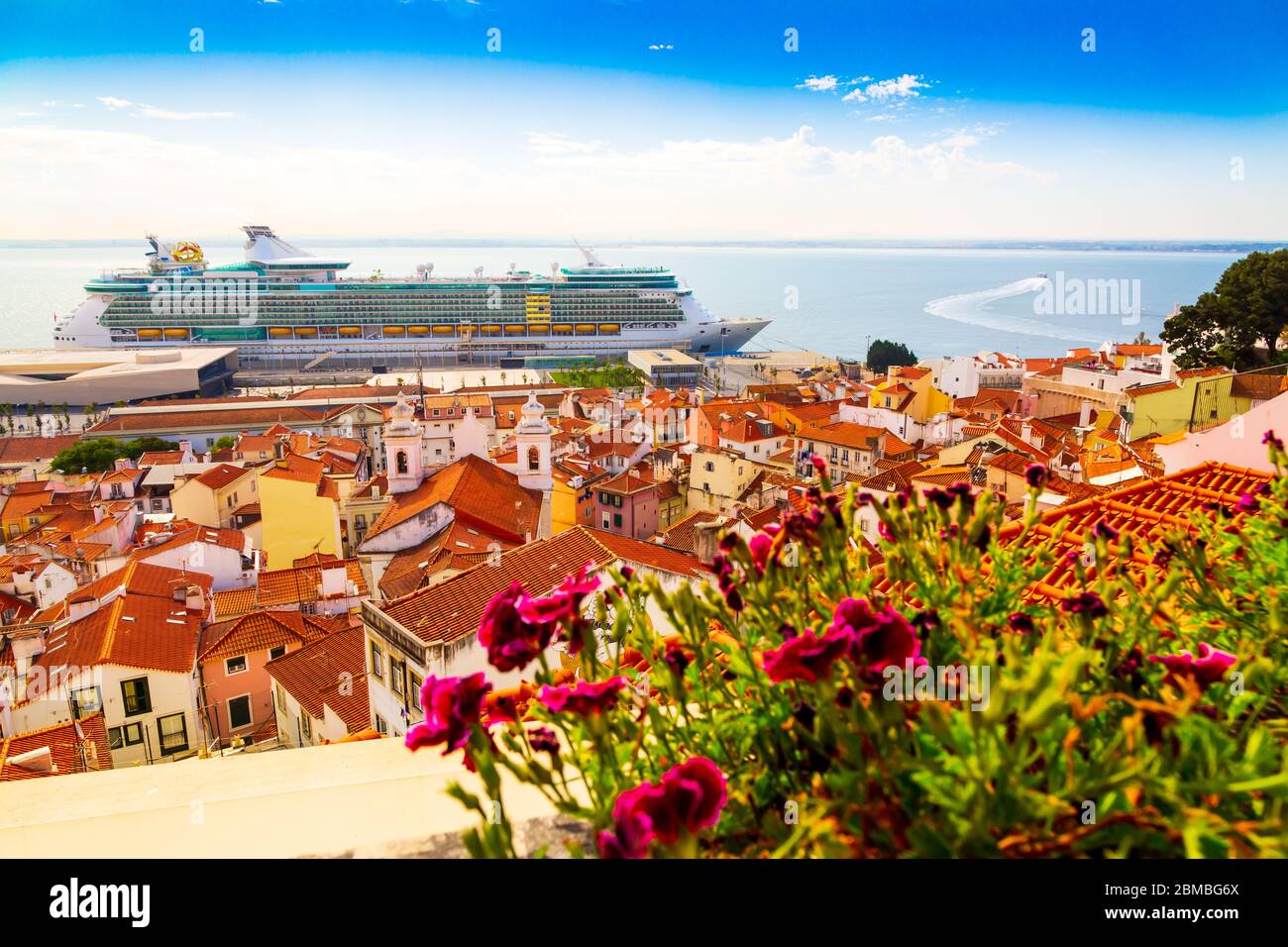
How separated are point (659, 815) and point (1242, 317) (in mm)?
22348

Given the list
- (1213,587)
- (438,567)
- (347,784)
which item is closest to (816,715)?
(1213,587)

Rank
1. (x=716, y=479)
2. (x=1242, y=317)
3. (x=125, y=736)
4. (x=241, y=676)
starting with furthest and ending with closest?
(x=1242, y=317)
(x=716, y=479)
(x=241, y=676)
(x=125, y=736)

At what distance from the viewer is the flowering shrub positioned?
2.66 ft

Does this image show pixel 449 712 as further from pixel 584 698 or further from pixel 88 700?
pixel 88 700

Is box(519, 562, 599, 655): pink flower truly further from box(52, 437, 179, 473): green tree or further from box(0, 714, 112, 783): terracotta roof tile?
box(52, 437, 179, 473): green tree

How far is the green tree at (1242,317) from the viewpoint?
18.5m

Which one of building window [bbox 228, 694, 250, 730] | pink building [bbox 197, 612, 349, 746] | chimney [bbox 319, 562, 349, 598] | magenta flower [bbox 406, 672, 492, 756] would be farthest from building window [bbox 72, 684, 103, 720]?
magenta flower [bbox 406, 672, 492, 756]

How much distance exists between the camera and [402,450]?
15312mm

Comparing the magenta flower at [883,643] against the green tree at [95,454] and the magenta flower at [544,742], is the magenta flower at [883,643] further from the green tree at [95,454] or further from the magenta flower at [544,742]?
the green tree at [95,454]

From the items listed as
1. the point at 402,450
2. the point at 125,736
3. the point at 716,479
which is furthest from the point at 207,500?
the point at 125,736

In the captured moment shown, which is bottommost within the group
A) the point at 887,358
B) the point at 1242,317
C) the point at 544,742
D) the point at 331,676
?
the point at 331,676

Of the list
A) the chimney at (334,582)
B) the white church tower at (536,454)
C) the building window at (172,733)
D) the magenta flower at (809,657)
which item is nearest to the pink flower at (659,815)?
the magenta flower at (809,657)

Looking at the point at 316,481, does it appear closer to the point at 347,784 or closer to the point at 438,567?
the point at 438,567
